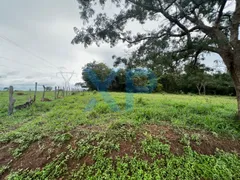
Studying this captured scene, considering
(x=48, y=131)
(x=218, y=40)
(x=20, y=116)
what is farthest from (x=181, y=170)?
(x=20, y=116)

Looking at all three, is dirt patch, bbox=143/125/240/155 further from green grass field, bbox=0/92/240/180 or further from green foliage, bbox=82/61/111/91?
green foliage, bbox=82/61/111/91

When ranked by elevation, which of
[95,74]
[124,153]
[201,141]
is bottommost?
[124,153]

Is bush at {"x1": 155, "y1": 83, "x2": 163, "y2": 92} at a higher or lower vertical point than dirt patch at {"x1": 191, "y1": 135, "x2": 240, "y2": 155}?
higher

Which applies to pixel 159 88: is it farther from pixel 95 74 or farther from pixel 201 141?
pixel 201 141

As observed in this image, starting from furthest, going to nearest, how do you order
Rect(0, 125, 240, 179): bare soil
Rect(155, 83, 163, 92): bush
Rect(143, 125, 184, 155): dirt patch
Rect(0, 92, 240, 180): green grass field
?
1. Rect(155, 83, 163, 92): bush
2. Rect(143, 125, 184, 155): dirt patch
3. Rect(0, 125, 240, 179): bare soil
4. Rect(0, 92, 240, 180): green grass field

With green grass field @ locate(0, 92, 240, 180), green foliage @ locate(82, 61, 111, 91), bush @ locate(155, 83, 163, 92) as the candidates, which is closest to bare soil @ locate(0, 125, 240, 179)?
green grass field @ locate(0, 92, 240, 180)

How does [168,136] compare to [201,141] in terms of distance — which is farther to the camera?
[168,136]

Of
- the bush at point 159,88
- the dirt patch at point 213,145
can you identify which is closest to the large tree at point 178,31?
the dirt patch at point 213,145

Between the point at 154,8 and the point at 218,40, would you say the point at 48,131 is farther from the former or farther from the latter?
the point at 218,40

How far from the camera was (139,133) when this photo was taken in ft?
10.2

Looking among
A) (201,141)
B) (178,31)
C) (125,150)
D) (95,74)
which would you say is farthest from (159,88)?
(125,150)

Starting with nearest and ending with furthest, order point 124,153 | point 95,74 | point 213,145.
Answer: point 124,153 → point 213,145 → point 95,74

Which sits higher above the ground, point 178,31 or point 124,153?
point 178,31

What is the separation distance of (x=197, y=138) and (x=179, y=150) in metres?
0.58
